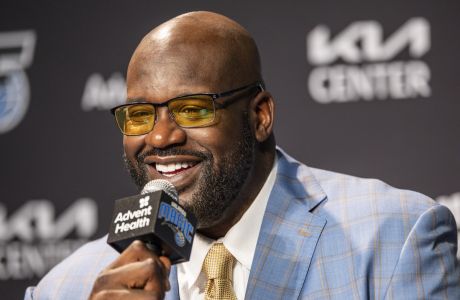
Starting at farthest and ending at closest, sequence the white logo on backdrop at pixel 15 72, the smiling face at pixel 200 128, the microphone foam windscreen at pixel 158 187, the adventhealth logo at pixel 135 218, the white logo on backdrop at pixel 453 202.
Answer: the white logo on backdrop at pixel 15 72, the white logo on backdrop at pixel 453 202, the smiling face at pixel 200 128, the microphone foam windscreen at pixel 158 187, the adventhealth logo at pixel 135 218

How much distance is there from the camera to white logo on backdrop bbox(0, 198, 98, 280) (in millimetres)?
3189

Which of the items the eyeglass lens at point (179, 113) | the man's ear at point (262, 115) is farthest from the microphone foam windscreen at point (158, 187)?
the man's ear at point (262, 115)

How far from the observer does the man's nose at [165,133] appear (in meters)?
1.95

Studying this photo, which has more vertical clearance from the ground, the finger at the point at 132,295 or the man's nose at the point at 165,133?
the man's nose at the point at 165,133

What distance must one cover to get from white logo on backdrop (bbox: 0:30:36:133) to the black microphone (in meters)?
1.97

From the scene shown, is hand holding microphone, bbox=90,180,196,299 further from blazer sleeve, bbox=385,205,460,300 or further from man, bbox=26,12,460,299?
blazer sleeve, bbox=385,205,460,300

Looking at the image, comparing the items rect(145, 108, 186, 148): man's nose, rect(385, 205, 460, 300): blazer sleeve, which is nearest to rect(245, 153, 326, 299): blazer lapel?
rect(385, 205, 460, 300): blazer sleeve

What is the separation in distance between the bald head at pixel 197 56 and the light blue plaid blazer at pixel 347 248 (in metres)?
0.35

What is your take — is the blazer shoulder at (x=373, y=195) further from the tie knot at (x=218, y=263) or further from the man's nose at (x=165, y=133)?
the man's nose at (x=165, y=133)

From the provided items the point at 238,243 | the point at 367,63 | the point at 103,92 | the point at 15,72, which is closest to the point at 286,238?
the point at 238,243

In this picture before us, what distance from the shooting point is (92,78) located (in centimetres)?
323

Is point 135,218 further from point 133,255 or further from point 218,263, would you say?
point 218,263

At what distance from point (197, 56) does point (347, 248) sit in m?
0.61

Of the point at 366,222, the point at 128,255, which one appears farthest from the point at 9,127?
the point at 128,255
